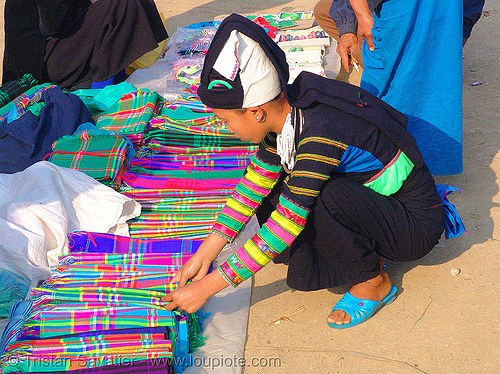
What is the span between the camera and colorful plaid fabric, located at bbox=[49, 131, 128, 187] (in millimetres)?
2795

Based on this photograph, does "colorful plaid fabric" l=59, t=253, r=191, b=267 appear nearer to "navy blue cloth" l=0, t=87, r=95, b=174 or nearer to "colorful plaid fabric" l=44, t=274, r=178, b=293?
"colorful plaid fabric" l=44, t=274, r=178, b=293

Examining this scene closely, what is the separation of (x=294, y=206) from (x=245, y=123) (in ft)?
1.12

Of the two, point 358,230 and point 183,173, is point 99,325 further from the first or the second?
point 183,173

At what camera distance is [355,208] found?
75.4 inches

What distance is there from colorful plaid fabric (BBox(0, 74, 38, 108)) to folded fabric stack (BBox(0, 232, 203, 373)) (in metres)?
2.11

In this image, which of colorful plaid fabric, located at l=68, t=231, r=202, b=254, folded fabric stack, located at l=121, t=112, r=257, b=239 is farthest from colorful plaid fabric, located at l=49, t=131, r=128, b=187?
colorful plaid fabric, located at l=68, t=231, r=202, b=254

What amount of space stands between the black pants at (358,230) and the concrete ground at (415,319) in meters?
0.21

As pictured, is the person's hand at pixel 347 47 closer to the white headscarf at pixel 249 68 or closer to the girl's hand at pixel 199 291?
the white headscarf at pixel 249 68

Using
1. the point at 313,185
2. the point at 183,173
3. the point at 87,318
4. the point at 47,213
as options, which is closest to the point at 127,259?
the point at 87,318

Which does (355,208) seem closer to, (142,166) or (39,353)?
(39,353)

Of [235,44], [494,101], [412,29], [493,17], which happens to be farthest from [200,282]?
[493,17]

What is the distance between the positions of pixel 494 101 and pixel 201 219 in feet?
7.86

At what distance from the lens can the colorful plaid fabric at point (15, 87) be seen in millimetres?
3773

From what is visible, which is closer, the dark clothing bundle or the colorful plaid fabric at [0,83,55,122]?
the colorful plaid fabric at [0,83,55,122]
